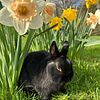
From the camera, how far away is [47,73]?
6.03 ft

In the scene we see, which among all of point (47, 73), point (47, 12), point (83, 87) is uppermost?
point (47, 12)

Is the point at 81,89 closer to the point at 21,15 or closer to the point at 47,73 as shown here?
the point at 47,73

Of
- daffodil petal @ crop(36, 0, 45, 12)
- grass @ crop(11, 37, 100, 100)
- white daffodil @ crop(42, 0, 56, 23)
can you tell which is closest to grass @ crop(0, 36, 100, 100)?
grass @ crop(11, 37, 100, 100)

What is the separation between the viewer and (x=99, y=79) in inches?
93.1

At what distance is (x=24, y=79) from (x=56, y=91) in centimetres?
25

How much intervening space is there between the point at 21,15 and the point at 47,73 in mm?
593

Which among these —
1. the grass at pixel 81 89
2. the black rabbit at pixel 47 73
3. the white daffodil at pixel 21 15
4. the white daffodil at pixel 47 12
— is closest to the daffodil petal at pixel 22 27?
the white daffodil at pixel 21 15

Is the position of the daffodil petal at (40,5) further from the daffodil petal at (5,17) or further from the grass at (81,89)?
the grass at (81,89)

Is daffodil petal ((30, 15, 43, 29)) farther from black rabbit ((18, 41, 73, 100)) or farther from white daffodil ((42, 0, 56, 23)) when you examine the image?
black rabbit ((18, 41, 73, 100))

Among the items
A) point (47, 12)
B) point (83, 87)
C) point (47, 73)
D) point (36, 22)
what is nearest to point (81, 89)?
point (83, 87)

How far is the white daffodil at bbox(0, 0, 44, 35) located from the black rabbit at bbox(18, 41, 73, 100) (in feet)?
1.38

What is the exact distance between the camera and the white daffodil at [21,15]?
4.43 ft

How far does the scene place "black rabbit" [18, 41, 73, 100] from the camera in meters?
1.80

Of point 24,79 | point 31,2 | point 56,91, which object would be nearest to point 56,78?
point 56,91
